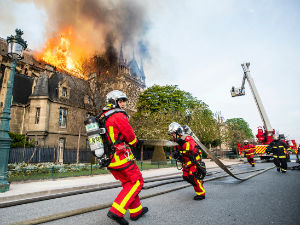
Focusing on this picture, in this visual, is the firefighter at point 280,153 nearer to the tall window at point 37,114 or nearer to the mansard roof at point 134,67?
the tall window at point 37,114

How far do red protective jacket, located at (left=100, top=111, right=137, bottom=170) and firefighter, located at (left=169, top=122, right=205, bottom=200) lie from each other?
1.93 m

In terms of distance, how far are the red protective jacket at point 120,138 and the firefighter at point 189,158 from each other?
6.34 feet

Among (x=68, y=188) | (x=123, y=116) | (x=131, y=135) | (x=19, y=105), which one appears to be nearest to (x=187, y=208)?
(x=131, y=135)

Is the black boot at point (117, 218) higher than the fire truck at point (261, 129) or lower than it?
lower

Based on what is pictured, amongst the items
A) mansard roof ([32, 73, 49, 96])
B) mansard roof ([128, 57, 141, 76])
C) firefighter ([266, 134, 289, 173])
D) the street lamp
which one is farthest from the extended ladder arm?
mansard roof ([128, 57, 141, 76])

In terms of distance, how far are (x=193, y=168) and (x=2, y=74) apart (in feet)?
105

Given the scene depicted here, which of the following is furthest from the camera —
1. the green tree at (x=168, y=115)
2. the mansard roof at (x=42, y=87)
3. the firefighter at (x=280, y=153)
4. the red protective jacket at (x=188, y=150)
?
the mansard roof at (x=42, y=87)

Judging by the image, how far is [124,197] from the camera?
10.2 feet

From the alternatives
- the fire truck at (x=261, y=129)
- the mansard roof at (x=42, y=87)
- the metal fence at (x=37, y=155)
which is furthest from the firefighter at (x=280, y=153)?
the mansard roof at (x=42, y=87)

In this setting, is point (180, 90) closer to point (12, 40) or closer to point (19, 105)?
point (19, 105)

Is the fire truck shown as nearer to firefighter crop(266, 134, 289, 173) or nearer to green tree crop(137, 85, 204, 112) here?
firefighter crop(266, 134, 289, 173)

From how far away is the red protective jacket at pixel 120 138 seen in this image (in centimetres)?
324

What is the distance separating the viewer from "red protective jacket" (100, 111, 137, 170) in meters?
3.24

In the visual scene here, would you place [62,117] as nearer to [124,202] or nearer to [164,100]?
[164,100]
